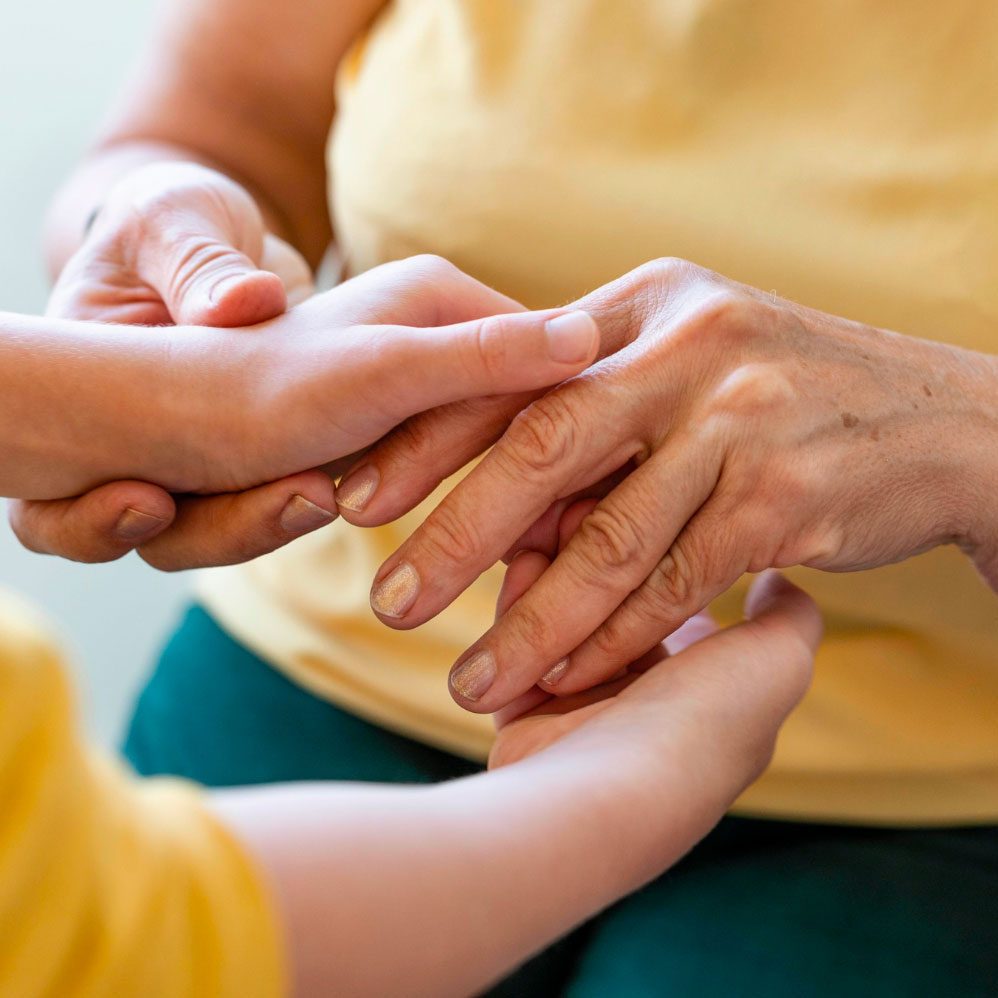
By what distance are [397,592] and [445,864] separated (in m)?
0.26

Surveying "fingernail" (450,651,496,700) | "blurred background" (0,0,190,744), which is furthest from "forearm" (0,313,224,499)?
"blurred background" (0,0,190,744)

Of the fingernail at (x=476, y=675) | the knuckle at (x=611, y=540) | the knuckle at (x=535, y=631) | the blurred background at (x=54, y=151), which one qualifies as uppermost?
the knuckle at (x=611, y=540)

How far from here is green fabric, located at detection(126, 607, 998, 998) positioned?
2.34ft

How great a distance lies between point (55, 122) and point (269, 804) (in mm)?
1280

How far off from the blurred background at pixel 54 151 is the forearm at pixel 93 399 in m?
0.73

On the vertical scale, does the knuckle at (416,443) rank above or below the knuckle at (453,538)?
above

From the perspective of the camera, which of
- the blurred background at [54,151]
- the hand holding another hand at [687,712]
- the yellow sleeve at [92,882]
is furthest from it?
the blurred background at [54,151]

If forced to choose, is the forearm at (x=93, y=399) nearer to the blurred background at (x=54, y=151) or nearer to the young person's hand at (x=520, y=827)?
the young person's hand at (x=520, y=827)

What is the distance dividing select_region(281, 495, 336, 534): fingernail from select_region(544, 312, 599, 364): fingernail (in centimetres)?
19

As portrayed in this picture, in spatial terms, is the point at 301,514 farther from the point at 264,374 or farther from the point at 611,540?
the point at 611,540

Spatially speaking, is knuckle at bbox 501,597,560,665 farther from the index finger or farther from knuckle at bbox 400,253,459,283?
knuckle at bbox 400,253,459,283

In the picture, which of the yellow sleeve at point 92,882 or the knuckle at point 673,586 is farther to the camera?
the knuckle at point 673,586

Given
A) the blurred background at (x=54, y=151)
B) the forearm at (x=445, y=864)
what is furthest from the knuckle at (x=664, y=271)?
the blurred background at (x=54, y=151)

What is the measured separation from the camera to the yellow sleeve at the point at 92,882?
0.33 m
